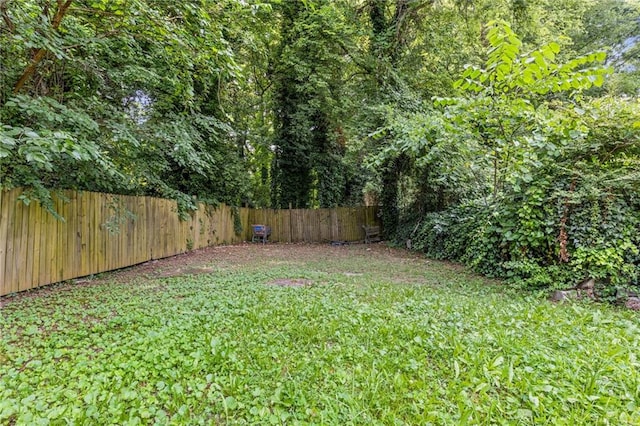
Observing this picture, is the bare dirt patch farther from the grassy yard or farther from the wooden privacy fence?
the wooden privacy fence

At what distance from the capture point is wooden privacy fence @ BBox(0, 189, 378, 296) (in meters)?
3.94

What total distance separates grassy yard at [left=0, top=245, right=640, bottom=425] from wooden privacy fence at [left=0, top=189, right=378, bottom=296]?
0.65 metres

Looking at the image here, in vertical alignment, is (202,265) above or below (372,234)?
below

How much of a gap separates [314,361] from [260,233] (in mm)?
10160

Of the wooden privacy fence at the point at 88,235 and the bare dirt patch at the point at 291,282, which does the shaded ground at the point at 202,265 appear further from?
the wooden privacy fence at the point at 88,235

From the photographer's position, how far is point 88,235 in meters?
5.14

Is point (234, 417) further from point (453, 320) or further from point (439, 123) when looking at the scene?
point (439, 123)

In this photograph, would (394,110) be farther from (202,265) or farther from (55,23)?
(55,23)

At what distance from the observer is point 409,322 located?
3016 millimetres

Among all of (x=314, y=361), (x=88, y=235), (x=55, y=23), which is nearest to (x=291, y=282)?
(x=314, y=361)

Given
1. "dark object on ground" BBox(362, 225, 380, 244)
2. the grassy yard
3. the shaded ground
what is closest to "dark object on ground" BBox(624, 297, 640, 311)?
the grassy yard

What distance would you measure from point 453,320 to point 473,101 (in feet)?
10.1

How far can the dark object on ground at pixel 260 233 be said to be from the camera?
12250mm

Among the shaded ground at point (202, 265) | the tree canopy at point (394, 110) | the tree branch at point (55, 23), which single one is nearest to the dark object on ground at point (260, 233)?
the tree canopy at point (394, 110)
